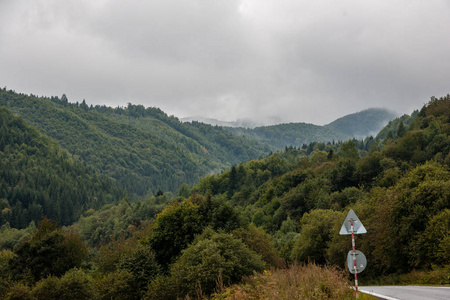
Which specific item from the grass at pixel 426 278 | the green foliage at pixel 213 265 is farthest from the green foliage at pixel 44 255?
the grass at pixel 426 278

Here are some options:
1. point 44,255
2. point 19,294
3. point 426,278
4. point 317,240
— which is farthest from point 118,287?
point 317,240

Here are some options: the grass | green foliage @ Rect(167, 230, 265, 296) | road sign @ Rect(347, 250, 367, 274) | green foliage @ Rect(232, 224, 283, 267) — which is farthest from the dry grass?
green foliage @ Rect(232, 224, 283, 267)

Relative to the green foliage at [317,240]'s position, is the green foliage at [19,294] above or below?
below

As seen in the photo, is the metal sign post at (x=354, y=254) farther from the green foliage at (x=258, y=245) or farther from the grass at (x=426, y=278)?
the green foliage at (x=258, y=245)

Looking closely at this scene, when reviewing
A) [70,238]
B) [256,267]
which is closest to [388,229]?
[256,267]

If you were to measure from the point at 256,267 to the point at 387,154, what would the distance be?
8312 cm

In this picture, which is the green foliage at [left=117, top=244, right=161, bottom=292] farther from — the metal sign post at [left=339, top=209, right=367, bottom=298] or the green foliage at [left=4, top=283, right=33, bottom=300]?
the metal sign post at [left=339, top=209, right=367, bottom=298]

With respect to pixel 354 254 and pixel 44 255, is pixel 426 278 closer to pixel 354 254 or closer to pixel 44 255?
pixel 354 254

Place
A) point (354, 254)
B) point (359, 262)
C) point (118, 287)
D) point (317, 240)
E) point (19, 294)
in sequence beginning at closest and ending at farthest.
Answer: point (359, 262)
point (354, 254)
point (19, 294)
point (118, 287)
point (317, 240)

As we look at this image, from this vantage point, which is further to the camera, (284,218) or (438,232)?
(284,218)

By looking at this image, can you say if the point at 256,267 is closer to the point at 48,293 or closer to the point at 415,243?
the point at 415,243

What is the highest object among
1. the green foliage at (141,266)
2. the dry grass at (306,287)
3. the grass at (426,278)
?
the dry grass at (306,287)

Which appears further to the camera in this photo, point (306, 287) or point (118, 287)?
point (118, 287)

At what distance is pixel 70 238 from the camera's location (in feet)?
163
